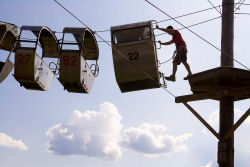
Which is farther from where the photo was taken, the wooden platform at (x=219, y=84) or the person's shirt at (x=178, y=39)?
the person's shirt at (x=178, y=39)

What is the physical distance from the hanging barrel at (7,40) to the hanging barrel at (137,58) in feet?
11.4

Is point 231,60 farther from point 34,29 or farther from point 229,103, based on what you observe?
point 34,29

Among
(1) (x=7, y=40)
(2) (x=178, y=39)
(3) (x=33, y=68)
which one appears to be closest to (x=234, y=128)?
(2) (x=178, y=39)

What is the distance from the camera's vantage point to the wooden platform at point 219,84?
11578 mm

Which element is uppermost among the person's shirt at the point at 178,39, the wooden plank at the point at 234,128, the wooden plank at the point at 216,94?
the person's shirt at the point at 178,39

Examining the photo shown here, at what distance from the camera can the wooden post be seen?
1148 centimetres

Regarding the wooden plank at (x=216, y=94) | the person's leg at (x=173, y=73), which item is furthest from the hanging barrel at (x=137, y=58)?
the wooden plank at (x=216, y=94)

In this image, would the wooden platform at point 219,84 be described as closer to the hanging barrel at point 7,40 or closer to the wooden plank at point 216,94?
the wooden plank at point 216,94

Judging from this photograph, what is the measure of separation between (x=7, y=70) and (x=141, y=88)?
4522 mm

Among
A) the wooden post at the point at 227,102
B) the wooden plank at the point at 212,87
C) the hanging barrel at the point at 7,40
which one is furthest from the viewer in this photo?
the hanging barrel at the point at 7,40

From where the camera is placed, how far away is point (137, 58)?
1338 cm

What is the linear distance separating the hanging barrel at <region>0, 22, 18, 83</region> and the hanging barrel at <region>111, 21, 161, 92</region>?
Result: 3.48m

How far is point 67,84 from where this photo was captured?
45.4 ft

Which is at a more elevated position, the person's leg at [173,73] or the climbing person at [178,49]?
the climbing person at [178,49]
